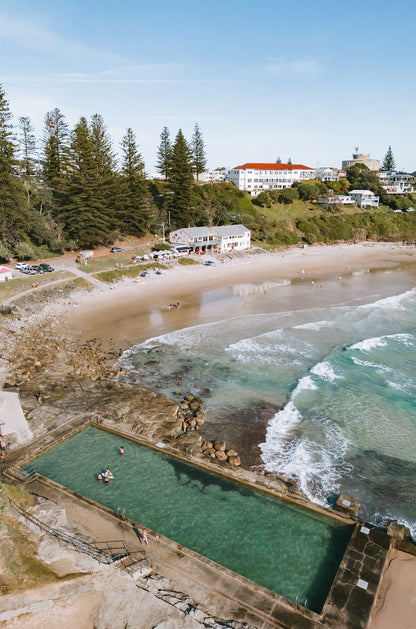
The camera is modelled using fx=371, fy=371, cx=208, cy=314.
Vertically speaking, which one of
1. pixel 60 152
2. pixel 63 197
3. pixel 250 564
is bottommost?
pixel 250 564

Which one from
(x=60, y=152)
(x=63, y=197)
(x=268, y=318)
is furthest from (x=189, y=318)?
(x=60, y=152)

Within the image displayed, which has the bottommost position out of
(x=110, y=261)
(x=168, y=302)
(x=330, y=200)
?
(x=168, y=302)

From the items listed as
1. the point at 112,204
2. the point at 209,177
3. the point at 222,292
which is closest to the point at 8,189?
the point at 112,204

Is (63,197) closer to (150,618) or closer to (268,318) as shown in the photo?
(268,318)

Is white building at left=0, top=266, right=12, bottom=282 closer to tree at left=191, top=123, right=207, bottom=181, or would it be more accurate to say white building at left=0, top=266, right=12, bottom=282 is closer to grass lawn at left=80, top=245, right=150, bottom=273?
grass lawn at left=80, top=245, right=150, bottom=273

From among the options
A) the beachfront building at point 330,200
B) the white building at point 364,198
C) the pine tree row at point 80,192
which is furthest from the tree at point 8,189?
the white building at point 364,198

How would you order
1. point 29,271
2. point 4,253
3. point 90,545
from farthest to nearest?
1. point 4,253
2. point 29,271
3. point 90,545

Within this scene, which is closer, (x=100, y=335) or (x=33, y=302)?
(x=100, y=335)

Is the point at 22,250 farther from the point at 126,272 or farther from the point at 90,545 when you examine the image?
the point at 90,545
